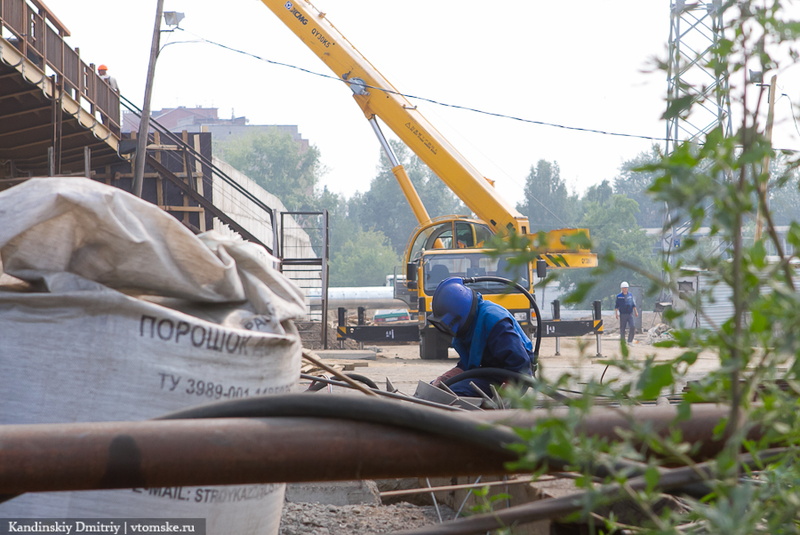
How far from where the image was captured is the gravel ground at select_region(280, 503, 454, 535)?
10.9 ft

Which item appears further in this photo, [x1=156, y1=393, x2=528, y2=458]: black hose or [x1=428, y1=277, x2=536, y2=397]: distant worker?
[x1=428, y1=277, x2=536, y2=397]: distant worker

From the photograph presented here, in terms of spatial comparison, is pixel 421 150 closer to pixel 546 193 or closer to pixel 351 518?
pixel 351 518

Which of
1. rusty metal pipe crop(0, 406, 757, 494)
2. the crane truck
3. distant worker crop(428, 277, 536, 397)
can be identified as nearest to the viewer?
rusty metal pipe crop(0, 406, 757, 494)

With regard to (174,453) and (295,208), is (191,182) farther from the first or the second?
(295,208)

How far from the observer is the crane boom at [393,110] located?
1716 centimetres

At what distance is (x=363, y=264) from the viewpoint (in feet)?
316

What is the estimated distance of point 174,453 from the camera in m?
1.09

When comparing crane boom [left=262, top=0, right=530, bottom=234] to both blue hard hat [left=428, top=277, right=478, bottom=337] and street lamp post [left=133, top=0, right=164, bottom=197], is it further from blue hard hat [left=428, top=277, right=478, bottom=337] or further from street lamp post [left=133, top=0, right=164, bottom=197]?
blue hard hat [left=428, top=277, right=478, bottom=337]

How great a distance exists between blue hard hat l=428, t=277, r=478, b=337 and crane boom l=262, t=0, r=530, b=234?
11603 mm

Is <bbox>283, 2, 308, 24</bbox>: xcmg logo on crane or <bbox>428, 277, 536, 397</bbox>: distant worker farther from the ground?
<bbox>283, 2, 308, 24</bbox>: xcmg logo on crane

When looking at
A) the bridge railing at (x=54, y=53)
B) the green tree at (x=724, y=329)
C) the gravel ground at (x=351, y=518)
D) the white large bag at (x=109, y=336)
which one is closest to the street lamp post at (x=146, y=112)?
the bridge railing at (x=54, y=53)

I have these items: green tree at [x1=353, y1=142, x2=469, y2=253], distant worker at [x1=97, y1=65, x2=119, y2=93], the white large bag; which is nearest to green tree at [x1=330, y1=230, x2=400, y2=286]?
green tree at [x1=353, y1=142, x2=469, y2=253]

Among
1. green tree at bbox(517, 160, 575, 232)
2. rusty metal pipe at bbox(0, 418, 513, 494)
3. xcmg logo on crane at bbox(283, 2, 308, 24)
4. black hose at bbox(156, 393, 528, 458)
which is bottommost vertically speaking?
rusty metal pipe at bbox(0, 418, 513, 494)

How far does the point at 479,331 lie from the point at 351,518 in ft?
6.46
